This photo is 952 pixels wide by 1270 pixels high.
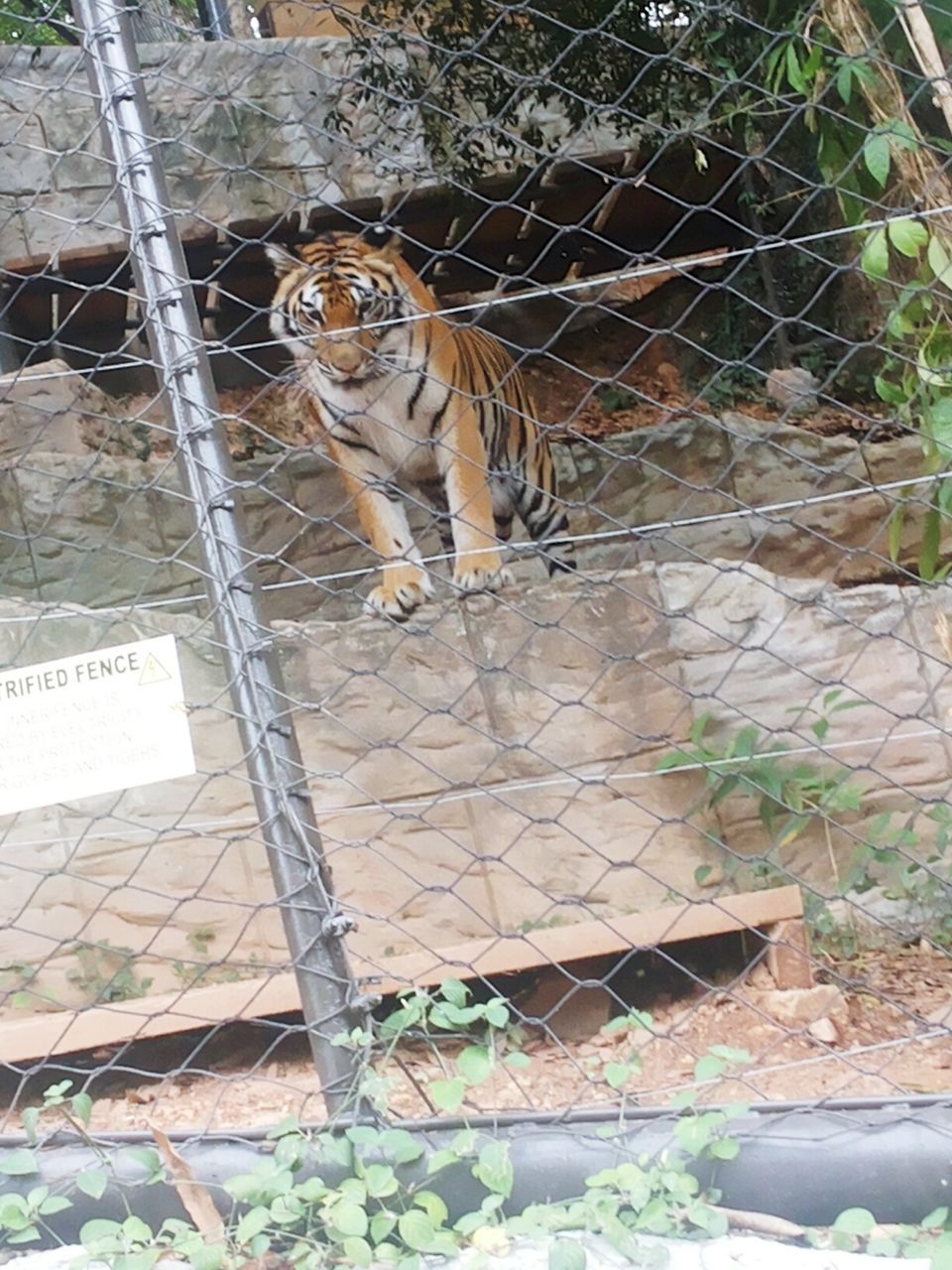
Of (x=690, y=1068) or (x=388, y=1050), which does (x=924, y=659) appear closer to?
(x=690, y=1068)

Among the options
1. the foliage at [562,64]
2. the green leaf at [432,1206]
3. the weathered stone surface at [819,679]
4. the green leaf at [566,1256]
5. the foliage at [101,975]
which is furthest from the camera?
the foliage at [562,64]

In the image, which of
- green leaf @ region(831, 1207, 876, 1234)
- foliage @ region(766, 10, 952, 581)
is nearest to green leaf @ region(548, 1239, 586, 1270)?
green leaf @ region(831, 1207, 876, 1234)

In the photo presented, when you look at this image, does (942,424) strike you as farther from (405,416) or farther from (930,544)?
(405,416)

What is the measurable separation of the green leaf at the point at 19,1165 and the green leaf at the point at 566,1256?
526 mm

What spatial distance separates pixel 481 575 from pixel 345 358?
69 centimetres

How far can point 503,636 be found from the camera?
255 cm

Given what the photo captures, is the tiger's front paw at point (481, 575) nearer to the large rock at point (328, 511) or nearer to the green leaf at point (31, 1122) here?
the large rock at point (328, 511)

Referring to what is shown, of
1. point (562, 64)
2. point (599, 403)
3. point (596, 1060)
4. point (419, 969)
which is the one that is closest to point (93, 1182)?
point (419, 969)

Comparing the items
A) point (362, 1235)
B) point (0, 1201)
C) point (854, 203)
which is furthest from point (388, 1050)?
point (854, 203)

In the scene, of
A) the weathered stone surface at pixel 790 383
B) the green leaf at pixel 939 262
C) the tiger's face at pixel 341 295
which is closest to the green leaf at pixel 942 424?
the green leaf at pixel 939 262

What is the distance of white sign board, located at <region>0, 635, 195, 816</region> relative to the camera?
1271 millimetres

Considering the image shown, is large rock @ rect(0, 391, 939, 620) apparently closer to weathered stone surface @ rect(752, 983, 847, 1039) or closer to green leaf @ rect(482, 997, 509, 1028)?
weathered stone surface @ rect(752, 983, 847, 1039)

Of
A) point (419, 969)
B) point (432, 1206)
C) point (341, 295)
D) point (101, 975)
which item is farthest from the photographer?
point (341, 295)

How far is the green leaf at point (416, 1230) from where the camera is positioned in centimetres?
113
